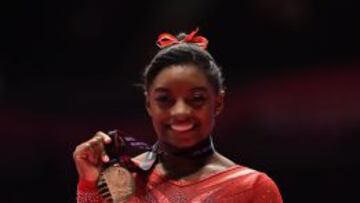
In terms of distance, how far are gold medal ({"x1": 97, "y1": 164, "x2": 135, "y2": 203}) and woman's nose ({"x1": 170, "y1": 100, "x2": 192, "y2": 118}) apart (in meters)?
0.13

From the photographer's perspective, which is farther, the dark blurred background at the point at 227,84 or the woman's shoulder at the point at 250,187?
the dark blurred background at the point at 227,84

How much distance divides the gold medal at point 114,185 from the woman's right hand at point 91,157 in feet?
0.05

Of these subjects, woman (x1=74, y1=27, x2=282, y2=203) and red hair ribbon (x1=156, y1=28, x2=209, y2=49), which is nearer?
woman (x1=74, y1=27, x2=282, y2=203)

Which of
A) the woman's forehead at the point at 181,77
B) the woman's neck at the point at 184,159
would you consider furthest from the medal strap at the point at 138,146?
the woman's forehead at the point at 181,77

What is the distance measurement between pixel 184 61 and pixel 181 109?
0.09 metres

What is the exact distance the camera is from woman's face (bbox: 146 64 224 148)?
1223 mm

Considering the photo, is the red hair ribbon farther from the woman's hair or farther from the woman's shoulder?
the woman's shoulder

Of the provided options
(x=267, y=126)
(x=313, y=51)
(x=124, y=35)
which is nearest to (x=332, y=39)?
(x=313, y=51)

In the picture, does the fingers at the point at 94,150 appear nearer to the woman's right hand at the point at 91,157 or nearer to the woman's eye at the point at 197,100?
the woman's right hand at the point at 91,157

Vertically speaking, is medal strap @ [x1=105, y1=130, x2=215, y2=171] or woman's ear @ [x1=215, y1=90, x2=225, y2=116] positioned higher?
woman's ear @ [x1=215, y1=90, x2=225, y2=116]

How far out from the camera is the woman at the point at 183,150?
1224mm

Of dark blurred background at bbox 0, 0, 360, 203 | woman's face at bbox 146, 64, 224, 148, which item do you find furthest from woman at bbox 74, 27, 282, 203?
dark blurred background at bbox 0, 0, 360, 203

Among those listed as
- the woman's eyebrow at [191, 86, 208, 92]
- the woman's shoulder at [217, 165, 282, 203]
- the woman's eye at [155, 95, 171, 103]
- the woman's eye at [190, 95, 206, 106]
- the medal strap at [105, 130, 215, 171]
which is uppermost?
the woman's eyebrow at [191, 86, 208, 92]

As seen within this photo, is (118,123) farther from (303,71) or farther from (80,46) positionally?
(303,71)
